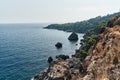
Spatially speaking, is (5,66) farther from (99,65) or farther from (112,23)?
(99,65)

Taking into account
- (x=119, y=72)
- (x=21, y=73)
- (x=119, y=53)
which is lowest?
(x=21, y=73)

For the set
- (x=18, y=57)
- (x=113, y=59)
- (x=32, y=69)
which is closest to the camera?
(x=113, y=59)

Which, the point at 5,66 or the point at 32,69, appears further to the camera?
the point at 5,66

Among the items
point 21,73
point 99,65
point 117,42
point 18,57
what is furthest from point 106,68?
point 18,57

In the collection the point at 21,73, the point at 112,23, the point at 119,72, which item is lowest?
the point at 21,73

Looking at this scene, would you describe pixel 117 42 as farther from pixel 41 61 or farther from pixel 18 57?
pixel 18 57

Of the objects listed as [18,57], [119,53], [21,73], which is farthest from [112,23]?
[18,57]

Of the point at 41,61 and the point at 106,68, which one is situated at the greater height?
the point at 106,68

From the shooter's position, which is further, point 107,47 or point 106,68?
point 107,47

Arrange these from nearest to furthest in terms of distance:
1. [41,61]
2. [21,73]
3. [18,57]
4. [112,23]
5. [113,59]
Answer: [113,59] < [112,23] < [21,73] < [41,61] < [18,57]
